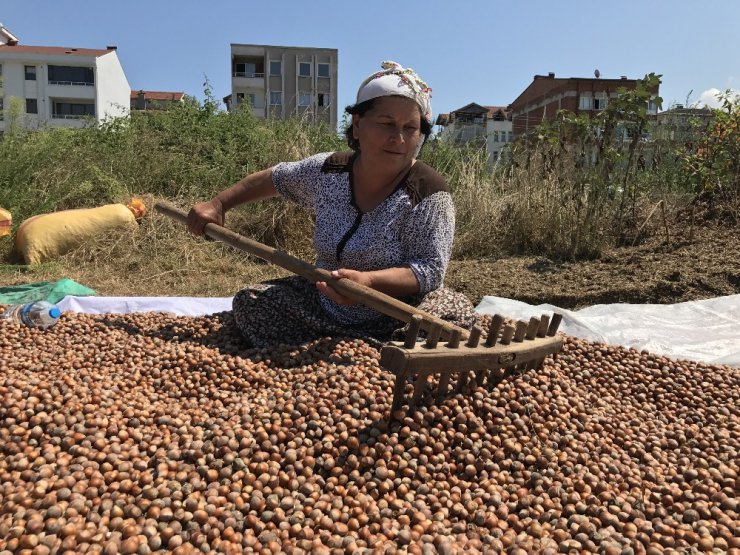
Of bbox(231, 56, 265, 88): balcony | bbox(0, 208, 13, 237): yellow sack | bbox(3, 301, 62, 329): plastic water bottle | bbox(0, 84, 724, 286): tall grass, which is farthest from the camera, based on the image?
bbox(231, 56, 265, 88): balcony

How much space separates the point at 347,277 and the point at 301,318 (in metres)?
0.47

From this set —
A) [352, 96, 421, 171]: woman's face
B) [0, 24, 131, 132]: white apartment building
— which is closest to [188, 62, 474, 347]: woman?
[352, 96, 421, 171]: woman's face

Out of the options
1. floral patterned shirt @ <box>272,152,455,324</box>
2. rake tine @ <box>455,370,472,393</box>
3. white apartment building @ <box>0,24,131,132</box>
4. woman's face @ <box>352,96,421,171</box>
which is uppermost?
white apartment building @ <box>0,24,131,132</box>

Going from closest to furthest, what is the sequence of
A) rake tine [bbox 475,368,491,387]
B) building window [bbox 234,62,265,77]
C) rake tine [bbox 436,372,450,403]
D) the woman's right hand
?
rake tine [bbox 436,372,450,403] → rake tine [bbox 475,368,491,387] → the woman's right hand → building window [bbox 234,62,265,77]

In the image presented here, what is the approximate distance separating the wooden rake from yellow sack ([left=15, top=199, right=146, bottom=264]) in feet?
13.0

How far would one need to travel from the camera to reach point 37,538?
1.30 metres

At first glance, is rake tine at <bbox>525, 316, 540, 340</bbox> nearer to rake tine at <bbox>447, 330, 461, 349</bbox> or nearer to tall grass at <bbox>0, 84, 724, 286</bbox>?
rake tine at <bbox>447, 330, 461, 349</bbox>

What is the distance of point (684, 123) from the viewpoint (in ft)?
22.7

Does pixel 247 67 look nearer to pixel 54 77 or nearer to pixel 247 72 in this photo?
pixel 247 72

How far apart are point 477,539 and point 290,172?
1.92 m

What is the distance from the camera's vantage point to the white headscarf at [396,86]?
238 cm

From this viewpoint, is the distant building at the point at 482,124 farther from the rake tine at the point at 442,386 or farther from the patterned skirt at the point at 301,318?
the rake tine at the point at 442,386

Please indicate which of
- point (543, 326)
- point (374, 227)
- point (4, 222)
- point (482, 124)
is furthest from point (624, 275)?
point (482, 124)

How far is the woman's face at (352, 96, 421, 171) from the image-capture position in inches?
93.8
